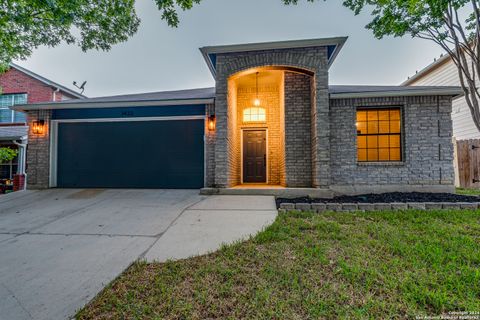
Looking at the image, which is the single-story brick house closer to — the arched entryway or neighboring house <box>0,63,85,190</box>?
the arched entryway

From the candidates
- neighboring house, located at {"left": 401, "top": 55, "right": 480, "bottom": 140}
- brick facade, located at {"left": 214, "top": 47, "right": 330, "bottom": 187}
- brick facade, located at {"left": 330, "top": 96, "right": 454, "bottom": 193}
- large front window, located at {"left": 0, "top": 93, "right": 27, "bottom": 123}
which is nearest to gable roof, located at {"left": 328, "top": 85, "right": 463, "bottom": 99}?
brick facade, located at {"left": 330, "top": 96, "right": 454, "bottom": 193}

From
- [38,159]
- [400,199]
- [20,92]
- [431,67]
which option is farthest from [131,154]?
[431,67]

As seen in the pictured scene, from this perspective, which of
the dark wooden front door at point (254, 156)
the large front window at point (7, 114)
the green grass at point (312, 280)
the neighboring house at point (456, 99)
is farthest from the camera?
the large front window at point (7, 114)

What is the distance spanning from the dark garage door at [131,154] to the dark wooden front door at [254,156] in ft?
6.92

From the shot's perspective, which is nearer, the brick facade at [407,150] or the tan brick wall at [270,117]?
the brick facade at [407,150]

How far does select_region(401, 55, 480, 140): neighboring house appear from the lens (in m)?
9.89

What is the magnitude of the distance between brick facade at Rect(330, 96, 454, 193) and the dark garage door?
423 cm

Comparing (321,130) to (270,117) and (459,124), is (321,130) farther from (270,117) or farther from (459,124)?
(459,124)

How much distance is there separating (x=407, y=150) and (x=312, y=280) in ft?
19.8

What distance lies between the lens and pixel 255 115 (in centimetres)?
852

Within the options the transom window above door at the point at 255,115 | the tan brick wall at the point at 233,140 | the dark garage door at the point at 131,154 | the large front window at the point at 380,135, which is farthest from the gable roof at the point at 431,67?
the dark garage door at the point at 131,154

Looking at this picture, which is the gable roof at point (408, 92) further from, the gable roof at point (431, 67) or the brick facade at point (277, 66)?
the gable roof at point (431, 67)

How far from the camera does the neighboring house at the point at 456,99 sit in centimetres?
989

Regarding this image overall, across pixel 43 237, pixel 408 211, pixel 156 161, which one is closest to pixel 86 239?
pixel 43 237
